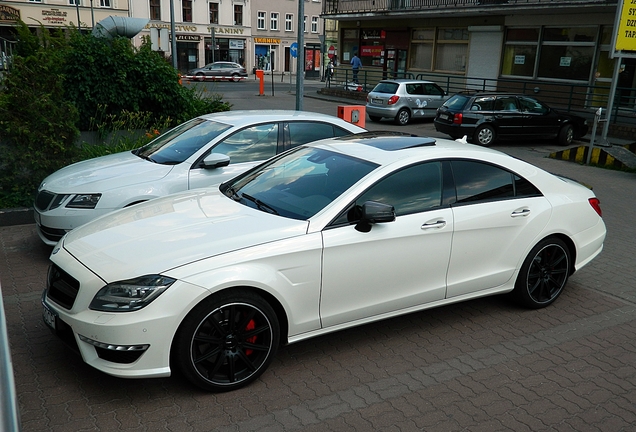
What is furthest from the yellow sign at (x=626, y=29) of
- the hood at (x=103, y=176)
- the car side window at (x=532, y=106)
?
the hood at (x=103, y=176)

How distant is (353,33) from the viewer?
3653 centimetres

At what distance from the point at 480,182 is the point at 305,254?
1.88 meters

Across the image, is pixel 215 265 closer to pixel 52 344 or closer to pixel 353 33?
pixel 52 344

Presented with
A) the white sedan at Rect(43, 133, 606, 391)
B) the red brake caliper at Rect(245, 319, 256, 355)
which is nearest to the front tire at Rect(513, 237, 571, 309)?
the white sedan at Rect(43, 133, 606, 391)

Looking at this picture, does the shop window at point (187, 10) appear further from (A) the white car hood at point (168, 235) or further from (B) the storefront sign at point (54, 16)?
(A) the white car hood at point (168, 235)

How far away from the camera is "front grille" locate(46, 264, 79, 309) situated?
381 cm

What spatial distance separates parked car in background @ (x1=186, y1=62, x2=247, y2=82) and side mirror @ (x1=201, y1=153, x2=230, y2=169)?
36.1 m

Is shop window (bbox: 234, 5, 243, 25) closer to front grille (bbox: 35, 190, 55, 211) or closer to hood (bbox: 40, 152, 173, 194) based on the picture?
hood (bbox: 40, 152, 173, 194)

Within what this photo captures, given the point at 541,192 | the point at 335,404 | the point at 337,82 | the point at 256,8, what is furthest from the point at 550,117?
the point at 256,8

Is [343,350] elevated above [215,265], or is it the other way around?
[215,265]

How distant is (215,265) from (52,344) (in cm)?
175

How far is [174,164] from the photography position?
669 cm

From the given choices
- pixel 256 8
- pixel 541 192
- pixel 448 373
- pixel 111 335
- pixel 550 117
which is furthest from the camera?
pixel 256 8

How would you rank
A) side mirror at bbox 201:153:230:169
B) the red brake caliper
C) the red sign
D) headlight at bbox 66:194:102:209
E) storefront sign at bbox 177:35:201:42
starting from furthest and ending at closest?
1. storefront sign at bbox 177:35:201:42
2. the red sign
3. side mirror at bbox 201:153:230:169
4. headlight at bbox 66:194:102:209
5. the red brake caliper
